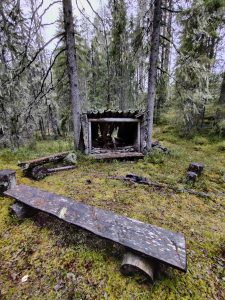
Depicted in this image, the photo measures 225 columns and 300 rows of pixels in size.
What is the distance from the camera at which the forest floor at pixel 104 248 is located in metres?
2.08

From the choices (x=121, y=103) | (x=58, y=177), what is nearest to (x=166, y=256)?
(x=58, y=177)

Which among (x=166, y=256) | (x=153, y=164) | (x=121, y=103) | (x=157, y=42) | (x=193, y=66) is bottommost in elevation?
(x=153, y=164)

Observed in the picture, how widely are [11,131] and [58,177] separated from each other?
5400 mm

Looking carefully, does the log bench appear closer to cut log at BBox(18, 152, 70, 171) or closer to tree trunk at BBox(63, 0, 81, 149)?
cut log at BBox(18, 152, 70, 171)

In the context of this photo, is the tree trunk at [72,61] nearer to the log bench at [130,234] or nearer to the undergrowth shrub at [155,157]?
the undergrowth shrub at [155,157]

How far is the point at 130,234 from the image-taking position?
232cm

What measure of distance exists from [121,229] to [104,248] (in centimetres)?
50

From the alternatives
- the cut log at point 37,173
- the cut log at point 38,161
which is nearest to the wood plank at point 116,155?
the cut log at point 38,161

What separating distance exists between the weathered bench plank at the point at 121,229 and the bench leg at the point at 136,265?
0.51ft

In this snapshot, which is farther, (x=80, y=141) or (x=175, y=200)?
(x=80, y=141)

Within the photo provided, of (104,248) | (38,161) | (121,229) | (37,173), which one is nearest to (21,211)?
(104,248)

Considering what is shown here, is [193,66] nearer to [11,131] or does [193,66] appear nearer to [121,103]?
[11,131]

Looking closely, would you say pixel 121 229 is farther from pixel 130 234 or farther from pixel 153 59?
pixel 153 59

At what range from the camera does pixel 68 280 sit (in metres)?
2.20
